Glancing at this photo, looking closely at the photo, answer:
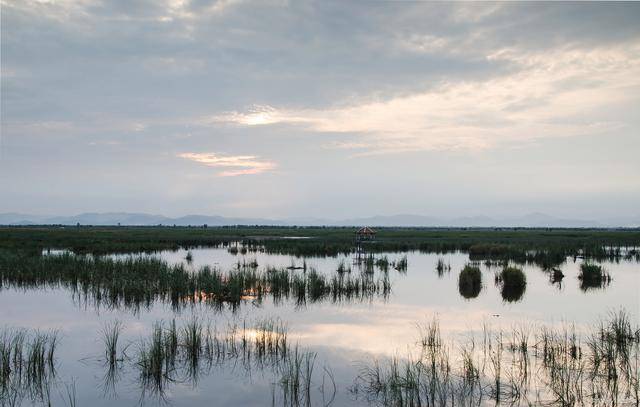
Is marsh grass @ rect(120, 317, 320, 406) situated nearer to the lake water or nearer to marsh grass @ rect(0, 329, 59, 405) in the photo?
the lake water

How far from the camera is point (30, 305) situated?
1973cm

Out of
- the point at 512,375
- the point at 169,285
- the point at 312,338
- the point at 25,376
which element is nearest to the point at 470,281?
the point at 312,338

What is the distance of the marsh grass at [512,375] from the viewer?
942cm

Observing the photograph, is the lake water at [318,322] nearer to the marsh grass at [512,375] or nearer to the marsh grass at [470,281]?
the marsh grass at [470,281]

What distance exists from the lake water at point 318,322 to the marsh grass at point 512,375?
2.21 feet

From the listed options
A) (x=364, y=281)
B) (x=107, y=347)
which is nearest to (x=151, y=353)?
(x=107, y=347)

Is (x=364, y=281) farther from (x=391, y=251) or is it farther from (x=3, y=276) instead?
(x=391, y=251)

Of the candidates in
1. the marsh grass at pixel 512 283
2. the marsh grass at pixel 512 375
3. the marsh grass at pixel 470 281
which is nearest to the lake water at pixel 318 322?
the marsh grass at pixel 512 283

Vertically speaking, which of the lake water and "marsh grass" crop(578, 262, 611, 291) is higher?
"marsh grass" crop(578, 262, 611, 291)

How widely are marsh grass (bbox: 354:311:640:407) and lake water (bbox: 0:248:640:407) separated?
26.6 inches

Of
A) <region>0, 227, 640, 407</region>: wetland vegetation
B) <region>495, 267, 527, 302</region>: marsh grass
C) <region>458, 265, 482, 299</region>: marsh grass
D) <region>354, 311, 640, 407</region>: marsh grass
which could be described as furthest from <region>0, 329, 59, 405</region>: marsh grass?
<region>495, 267, 527, 302</region>: marsh grass

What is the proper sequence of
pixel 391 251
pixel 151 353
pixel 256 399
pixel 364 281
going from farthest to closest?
pixel 391 251 < pixel 364 281 < pixel 151 353 < pixel 256 399

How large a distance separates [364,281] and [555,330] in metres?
10.6

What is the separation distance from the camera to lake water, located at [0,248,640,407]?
10.2 m
